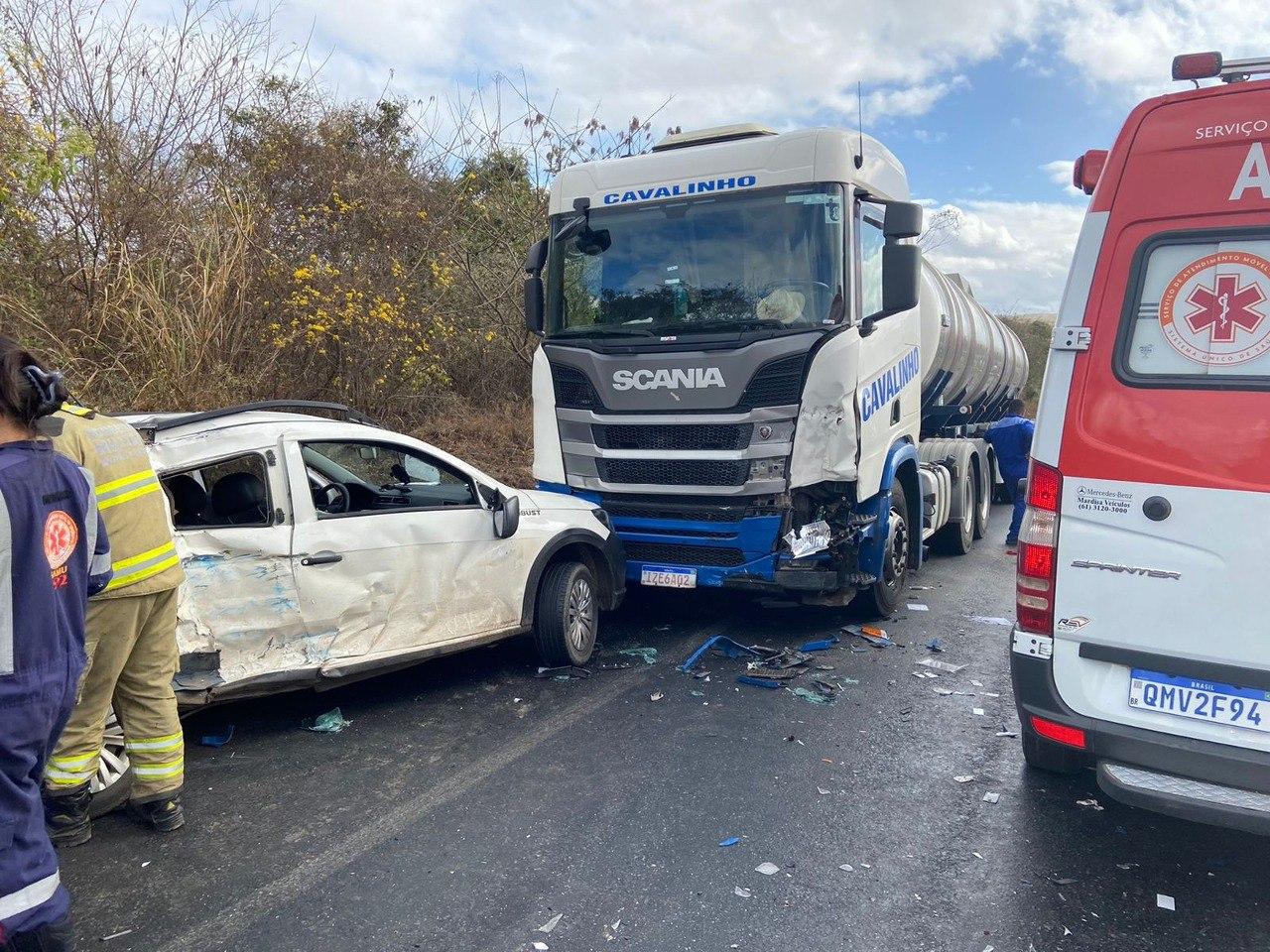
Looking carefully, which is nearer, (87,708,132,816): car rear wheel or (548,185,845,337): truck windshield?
(87,708,132,816): car rear wheel

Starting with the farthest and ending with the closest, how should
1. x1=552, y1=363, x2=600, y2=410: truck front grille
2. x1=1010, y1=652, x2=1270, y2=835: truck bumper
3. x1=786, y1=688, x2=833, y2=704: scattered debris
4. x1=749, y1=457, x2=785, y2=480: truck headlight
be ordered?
1. x1=552, y1=363, x2=600, y2=410: truck front grille
2. x1=749, y1=457, x2=785, y2=480: truck headlight
3. x1=786, y1=688, x2=833, y2=704: scattered debris
4. x1=1010, y1=652, x2=1270, y2=835: truck bumper

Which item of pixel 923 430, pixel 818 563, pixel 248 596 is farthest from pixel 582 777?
pixel 923 430

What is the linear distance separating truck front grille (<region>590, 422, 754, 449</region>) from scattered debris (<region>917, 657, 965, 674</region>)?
1781 mm

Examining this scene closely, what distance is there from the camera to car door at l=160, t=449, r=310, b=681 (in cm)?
385

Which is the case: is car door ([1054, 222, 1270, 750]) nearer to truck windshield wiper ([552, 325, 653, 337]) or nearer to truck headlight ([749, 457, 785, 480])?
truck headlight ([749, 457, 785, 480])

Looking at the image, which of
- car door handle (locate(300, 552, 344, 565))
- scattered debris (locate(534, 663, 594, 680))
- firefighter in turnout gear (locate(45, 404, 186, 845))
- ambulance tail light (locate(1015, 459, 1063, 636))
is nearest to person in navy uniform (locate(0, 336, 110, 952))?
firefighter in turnout gear (locate(45, 404, 186, 845))

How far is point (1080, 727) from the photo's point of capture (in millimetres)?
3104

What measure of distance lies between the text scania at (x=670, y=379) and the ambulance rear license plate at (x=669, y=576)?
122 centimetres

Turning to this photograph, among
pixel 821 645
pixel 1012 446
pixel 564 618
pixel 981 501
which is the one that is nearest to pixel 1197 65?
pixel 821 645

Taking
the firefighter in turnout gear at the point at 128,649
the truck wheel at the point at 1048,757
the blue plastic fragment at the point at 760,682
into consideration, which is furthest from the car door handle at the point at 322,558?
the truck wheel at the point at 1048,757

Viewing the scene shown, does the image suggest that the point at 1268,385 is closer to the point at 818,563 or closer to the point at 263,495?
the point at 818,563

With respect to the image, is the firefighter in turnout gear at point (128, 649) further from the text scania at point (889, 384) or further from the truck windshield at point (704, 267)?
the text scania at point (889, 384)

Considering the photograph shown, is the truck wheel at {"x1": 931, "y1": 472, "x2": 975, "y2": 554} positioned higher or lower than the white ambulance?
lower

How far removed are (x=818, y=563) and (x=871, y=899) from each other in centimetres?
288
